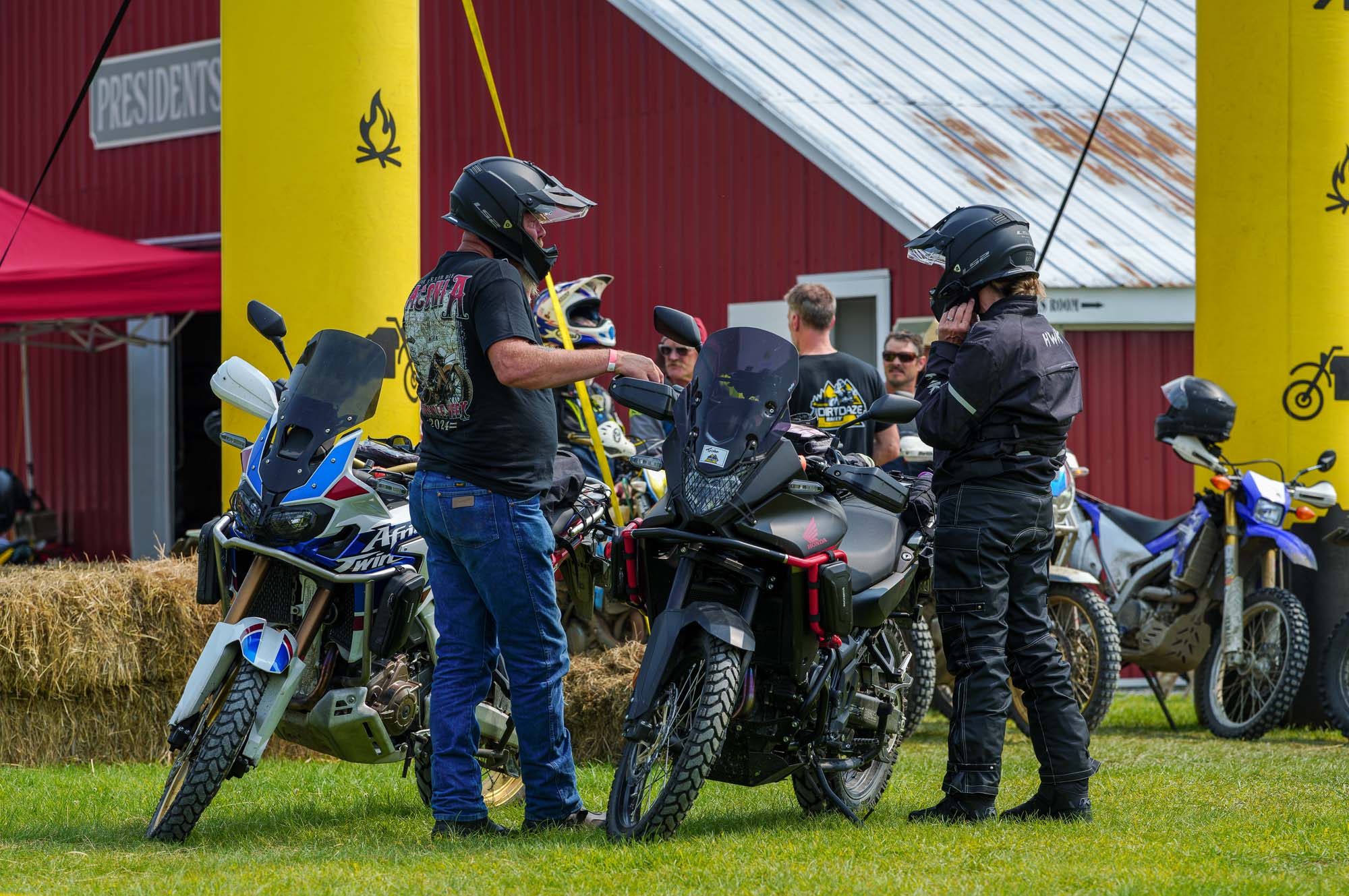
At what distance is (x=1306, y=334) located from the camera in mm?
9117

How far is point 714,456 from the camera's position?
502 centimetres

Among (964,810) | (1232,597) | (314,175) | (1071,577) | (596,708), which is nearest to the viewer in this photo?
(964,810)

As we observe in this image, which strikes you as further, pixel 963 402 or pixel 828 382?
pixel 828 382

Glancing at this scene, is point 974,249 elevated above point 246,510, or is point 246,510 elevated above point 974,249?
point 974,249

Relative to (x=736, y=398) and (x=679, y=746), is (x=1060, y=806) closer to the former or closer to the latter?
(x=679, y=746)

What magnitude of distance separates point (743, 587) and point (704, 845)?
739 millimetres

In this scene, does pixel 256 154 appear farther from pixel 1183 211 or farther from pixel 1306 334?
pixel 1183 211

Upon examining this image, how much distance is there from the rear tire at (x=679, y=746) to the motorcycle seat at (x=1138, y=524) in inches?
206

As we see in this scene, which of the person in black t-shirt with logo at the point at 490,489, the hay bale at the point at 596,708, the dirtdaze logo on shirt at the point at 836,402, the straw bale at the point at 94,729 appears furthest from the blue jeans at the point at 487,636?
the dirtdaze logo on shirt at the point at 836,402

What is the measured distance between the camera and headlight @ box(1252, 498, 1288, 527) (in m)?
8.83

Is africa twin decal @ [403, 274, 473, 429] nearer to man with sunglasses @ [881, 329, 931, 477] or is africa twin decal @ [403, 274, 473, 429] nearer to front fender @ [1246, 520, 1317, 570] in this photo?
man with sunglasses @ [881, 329, 931, 477]

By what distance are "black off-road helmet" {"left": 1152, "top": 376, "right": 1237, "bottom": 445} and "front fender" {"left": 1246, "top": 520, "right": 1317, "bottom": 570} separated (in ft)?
1.60

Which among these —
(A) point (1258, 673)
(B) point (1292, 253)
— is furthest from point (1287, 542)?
(B) point (1292, 253)

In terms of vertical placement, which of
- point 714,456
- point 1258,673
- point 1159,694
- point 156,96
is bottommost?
point 1159,694
